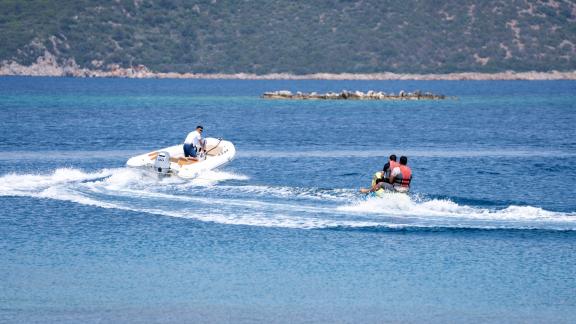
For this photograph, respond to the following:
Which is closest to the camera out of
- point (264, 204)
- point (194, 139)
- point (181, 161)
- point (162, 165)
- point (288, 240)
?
point (288, 240)

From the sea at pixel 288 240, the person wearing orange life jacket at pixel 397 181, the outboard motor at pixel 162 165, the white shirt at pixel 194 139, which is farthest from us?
the white shirt at pixel 194 139

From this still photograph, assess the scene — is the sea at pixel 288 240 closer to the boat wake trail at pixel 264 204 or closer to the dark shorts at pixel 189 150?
the boat wake trail at pixel 264 204

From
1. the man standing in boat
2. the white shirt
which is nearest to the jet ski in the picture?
the man standing in boat

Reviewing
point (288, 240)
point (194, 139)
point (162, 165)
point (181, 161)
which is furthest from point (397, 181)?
point (194, 139)

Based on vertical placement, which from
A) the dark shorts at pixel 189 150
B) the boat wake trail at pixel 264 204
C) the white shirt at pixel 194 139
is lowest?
the boat wake trail at pixel 264 204

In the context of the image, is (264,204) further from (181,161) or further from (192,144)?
(192,144)

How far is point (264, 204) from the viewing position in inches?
1173

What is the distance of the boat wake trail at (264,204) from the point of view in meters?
26.9

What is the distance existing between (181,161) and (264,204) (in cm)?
657

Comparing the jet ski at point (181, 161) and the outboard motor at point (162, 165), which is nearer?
the outboard motor at point (162, 165)

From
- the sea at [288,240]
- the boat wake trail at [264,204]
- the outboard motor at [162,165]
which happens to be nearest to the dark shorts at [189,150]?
the boat wake trail at [264,204]

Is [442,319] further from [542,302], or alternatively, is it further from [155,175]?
[155,175]

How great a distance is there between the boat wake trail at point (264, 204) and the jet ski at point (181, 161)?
0.89 feet

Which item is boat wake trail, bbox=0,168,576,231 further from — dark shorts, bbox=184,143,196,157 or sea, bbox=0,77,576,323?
dark shorts, bbox=184,143,196,157
